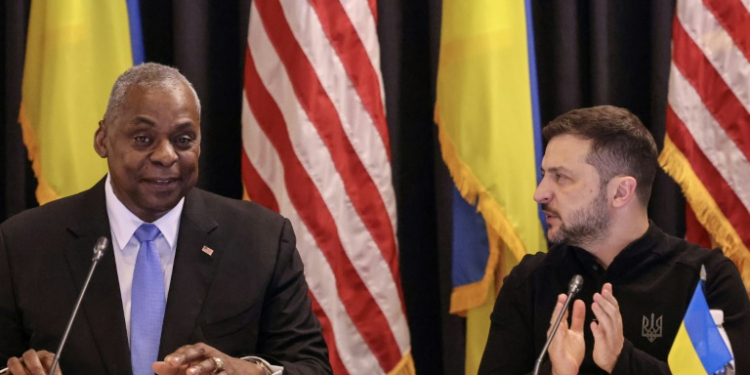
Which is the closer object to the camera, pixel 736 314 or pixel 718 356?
pixel 718 356

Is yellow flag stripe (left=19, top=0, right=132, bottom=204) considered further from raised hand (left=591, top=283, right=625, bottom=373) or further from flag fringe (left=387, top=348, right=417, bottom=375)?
raised hand (left=591, top=283, right=625, bottom=373)

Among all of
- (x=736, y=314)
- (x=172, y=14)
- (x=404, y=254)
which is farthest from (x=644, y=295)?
(x=172, y=14)

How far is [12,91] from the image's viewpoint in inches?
140

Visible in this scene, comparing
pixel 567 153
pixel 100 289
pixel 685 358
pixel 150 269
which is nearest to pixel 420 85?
pixel 567 153

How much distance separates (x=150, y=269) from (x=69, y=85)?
107 centimetres

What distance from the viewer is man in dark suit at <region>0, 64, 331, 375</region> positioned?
239 cm

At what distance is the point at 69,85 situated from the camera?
3246 millimetres

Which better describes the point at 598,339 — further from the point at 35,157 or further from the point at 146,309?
the point at 35,157

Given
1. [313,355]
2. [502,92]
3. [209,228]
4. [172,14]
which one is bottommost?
[313,355]

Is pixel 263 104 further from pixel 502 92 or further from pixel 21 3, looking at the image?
pixel 21 3

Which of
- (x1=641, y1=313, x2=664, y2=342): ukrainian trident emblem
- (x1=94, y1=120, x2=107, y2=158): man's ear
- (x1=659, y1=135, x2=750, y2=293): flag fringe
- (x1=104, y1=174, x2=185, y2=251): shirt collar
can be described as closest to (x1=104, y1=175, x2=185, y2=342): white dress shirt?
(x1=104, y1=174, x2=185, y2=251): shirt collar

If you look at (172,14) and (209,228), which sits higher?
(172,14)

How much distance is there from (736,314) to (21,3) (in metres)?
2.67

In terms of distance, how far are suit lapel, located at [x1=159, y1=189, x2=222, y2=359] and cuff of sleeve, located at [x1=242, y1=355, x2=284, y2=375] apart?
0.17 meters
